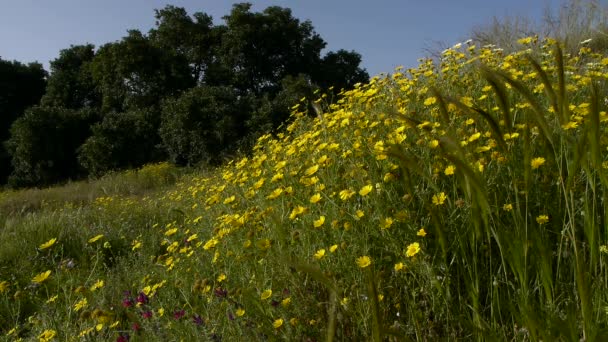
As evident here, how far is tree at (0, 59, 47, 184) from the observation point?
774 inches

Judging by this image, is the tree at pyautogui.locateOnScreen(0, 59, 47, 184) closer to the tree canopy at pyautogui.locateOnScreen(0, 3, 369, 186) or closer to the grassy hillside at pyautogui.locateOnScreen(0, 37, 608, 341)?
the tree canopy at pyautogui.locateOnScreen(0, 3, 369, 186)

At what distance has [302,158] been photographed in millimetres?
3303

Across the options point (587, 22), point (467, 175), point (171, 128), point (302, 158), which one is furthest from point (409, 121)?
point (171, 128)

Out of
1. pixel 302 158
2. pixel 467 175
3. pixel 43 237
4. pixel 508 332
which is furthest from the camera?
pixel 43 237


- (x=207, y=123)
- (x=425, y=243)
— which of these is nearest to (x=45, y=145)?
(x=207, y=123)

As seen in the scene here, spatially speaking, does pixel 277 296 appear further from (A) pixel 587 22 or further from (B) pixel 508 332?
(A) pixel 587 22

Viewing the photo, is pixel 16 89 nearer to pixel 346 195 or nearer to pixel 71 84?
pixel 71 84

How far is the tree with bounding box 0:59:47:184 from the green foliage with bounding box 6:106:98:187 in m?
2.67

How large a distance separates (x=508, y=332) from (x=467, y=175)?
826 millimetres

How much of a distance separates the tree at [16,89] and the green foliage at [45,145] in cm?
267

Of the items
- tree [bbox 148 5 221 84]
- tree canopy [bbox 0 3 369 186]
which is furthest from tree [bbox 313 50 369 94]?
tree [bbox 148 5 221 84]

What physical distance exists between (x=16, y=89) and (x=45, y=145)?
5.90 m

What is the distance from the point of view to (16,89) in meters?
20.6

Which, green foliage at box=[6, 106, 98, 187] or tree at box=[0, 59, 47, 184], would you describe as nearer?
green foliage at box=[6, 106, 98, 187]
